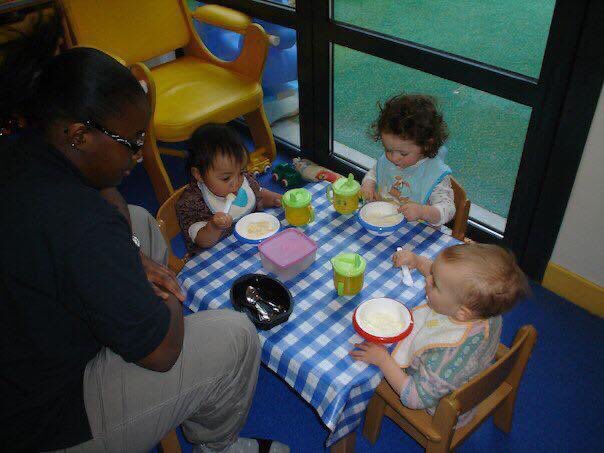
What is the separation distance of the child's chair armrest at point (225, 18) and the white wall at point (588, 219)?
6.45 ft

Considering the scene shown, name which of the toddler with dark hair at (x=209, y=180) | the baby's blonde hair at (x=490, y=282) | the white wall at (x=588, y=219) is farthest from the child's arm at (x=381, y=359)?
the white wall at (x=588, y=219)

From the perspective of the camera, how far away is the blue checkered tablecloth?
1.27 metres

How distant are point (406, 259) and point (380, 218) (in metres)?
0.26

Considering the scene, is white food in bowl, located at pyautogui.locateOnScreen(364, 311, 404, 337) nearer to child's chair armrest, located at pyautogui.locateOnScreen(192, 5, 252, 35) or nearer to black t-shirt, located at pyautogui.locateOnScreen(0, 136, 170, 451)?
black t-shirt, located at pyautogui.locateOnScreen(0, 136, 170, 451)

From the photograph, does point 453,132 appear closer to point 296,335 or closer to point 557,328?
point 557,328

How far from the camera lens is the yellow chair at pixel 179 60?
275cm

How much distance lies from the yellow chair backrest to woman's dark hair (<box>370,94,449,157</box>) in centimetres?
178

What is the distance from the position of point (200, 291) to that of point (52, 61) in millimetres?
719

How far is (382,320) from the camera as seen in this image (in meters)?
1.38

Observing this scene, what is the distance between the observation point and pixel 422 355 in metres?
1.37

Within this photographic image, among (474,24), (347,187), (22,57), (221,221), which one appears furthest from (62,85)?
(474,24)

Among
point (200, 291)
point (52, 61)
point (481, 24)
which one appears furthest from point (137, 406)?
point (481, 24)

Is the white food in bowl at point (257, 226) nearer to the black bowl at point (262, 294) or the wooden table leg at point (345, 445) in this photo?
the black bowl at point (262, 294)

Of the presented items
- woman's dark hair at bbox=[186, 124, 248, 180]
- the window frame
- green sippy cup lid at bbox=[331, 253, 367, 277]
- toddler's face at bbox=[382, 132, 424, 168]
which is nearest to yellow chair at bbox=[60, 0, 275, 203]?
the window frame
